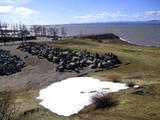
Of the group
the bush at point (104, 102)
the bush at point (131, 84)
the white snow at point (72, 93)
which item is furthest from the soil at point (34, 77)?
the bush at point (104, 102)

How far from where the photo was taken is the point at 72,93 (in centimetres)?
2742

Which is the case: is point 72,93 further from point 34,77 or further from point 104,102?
point 34,77

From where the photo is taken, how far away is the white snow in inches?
922

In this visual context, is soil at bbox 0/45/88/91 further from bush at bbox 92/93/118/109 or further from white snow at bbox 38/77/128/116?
bush at bbox 92/93/118/109

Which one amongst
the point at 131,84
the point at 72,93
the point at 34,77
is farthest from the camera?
the point at 34,77

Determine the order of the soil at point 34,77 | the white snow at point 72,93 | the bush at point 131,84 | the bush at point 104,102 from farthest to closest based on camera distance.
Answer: the soil at point 34,77, the bush at point 131,84, the white snow at point 72,93, the bush at point 104,102

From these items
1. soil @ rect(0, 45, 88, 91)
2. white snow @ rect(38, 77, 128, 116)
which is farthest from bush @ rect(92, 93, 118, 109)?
soil @ rect(0, 45, 88, 91)

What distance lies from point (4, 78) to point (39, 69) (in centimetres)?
574

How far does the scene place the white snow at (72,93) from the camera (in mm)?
23422

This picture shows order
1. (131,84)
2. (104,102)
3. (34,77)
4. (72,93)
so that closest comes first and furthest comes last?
(104,102), (72,93), (131,84), (34,77)

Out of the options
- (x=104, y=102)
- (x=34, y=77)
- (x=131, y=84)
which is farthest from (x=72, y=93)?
(x=34, y=77)

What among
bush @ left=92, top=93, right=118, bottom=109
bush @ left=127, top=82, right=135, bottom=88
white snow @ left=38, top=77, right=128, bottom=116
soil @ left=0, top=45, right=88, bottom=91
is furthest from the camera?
soil @ left=0, top=45, right=88, bottom=91

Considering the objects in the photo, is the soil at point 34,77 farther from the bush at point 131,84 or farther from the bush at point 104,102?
the bush at point 104,102

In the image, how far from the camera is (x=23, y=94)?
30.7m
